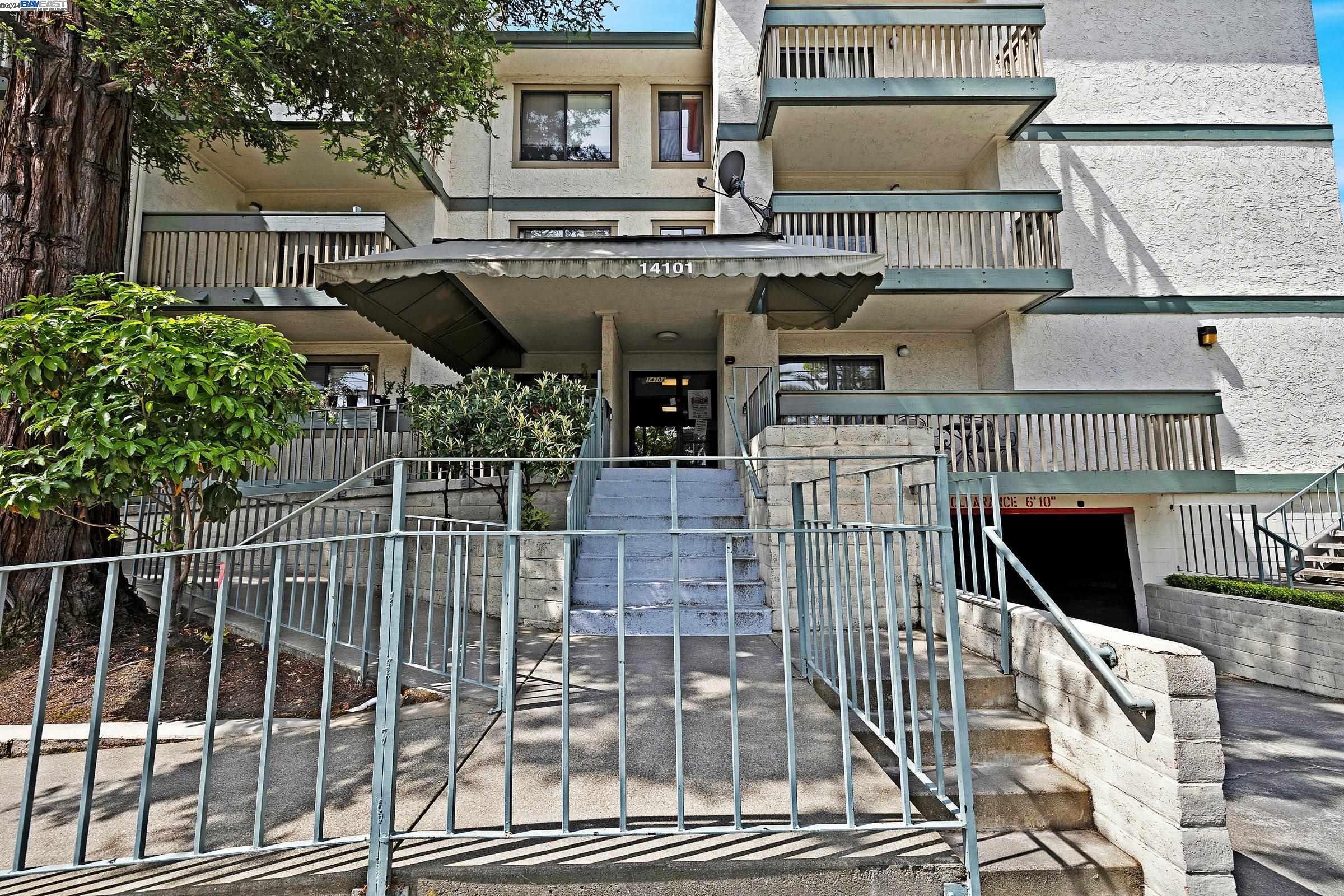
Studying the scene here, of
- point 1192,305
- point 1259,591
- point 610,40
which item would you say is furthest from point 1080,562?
point 610,40

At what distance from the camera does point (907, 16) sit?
1008cm

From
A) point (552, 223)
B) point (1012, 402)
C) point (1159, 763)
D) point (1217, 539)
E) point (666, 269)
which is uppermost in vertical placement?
point (552, 223)

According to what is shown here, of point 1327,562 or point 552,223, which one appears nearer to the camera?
point 1327,562

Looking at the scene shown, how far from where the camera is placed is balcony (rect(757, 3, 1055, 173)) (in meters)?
9.87

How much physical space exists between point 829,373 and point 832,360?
25 centimetres

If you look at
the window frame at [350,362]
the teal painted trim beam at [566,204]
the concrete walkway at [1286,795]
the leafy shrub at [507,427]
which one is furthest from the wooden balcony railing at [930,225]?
the window frame at [350,362]

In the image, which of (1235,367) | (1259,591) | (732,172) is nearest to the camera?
(1259,591)

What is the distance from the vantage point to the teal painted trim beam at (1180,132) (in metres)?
11.0

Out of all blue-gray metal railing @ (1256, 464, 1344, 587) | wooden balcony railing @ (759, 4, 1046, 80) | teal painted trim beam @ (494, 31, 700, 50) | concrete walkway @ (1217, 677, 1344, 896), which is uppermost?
teal painted trim beam @ (494, 31, 700, 50)

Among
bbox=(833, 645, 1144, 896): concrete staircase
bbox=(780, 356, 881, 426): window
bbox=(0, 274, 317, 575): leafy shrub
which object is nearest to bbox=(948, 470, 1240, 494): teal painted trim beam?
bbox=(780, 356, 881, 426): window

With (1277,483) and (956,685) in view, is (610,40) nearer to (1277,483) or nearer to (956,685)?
(956,685)

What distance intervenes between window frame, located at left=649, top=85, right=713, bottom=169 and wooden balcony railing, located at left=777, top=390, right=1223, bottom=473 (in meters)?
6.61

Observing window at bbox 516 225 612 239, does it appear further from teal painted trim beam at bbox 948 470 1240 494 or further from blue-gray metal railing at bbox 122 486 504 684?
teal painted trim beam at bbox 948 470 1240 494

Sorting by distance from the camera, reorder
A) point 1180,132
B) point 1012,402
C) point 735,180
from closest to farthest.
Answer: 1. point 1012,402
2. point 735,180
3. point 1180,132
